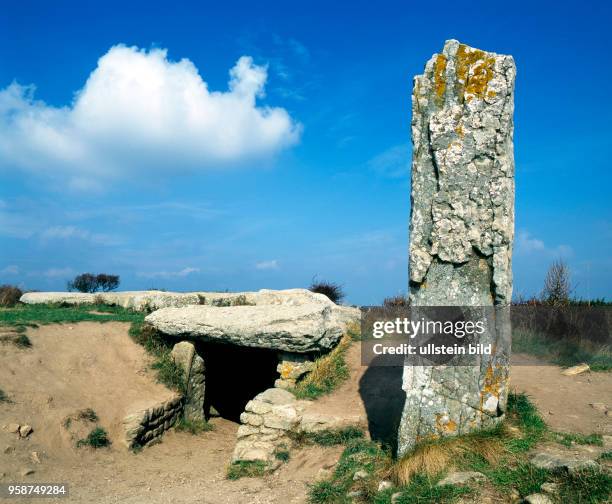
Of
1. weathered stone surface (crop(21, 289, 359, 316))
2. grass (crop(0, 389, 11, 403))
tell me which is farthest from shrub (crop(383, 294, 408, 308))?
grass (crop(0, 389, 11, 403))

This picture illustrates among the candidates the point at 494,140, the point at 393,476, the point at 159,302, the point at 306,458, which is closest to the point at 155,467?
the point at 306,458

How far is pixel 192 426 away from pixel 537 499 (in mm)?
7199

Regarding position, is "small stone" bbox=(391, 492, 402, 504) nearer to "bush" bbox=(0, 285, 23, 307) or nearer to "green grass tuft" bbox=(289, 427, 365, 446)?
"green grass tuft" bbox=(289, 427, 365, 446)

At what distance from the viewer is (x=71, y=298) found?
14.1 metres

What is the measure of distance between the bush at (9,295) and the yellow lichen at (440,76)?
13337 mm

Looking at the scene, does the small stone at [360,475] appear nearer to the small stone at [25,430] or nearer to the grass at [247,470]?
the grass at [247,470]

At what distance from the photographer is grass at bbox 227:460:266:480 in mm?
7442

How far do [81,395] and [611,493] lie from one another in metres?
8.19

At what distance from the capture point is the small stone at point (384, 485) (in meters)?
5.57

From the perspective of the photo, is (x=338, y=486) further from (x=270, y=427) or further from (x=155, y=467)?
(x=155, y=467)

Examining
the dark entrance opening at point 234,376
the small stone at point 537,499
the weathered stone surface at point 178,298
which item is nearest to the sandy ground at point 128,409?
the dark entrance opening at point 234,376

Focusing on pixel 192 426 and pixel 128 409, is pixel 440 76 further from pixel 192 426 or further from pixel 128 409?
pixel 192 426

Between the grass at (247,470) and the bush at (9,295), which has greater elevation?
the bush at (9,295)

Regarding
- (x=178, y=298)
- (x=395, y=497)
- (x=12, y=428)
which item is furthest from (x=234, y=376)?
(x=395, y=497)
